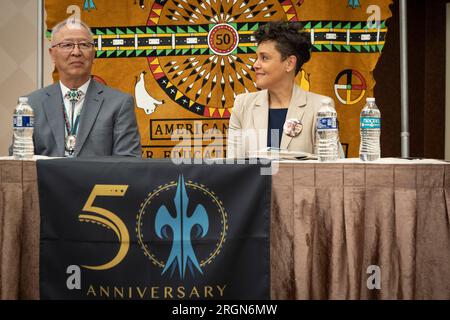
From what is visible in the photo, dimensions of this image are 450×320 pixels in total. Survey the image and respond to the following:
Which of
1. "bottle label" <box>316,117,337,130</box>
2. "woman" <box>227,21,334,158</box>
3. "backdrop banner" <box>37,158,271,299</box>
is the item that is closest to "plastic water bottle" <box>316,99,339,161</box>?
"bottle label" <box>316,117,337,130</box>

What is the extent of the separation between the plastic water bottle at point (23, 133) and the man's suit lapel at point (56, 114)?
0.38 m

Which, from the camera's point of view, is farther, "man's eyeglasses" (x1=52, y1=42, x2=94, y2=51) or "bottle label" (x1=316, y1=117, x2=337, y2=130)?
"man's eyeglasses" (x1=52, y1=42, x2=94, y2=51)

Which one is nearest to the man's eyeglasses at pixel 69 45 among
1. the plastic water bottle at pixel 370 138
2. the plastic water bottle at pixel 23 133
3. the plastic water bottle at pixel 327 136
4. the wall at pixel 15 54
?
the plastic water bottle at pixel 23 133

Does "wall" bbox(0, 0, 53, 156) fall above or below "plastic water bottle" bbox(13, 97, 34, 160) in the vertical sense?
above

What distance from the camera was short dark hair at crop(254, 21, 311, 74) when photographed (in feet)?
9.46

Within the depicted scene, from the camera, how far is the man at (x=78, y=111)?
8.36 ft

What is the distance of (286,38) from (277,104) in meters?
0.36

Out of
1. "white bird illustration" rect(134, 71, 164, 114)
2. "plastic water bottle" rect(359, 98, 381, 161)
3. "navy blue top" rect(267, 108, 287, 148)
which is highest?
"white bird illustration" rect(134, 71, 164, 114)

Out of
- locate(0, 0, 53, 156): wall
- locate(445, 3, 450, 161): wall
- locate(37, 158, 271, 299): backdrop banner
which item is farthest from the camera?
locate(0, 0, 53, 156): wall

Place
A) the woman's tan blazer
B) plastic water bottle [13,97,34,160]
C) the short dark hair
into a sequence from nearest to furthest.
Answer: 1. plastic water bottle [13,97,34,160]
2. the woman's tan blazer
3. the short dark hair

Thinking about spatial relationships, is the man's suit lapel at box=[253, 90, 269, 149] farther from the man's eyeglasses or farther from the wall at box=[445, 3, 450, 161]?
the wall at box=[445, 3, 450, 161]

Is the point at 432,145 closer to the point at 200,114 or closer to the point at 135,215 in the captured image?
the point at 200,114

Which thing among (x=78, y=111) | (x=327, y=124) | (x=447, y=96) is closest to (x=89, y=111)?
(x=78, y=111)

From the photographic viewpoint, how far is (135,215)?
1.82m
